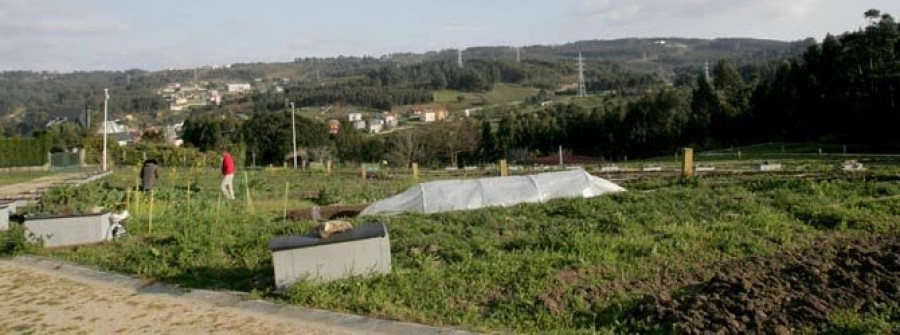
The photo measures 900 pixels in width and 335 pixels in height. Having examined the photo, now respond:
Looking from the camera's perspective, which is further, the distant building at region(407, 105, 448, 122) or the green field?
the green field

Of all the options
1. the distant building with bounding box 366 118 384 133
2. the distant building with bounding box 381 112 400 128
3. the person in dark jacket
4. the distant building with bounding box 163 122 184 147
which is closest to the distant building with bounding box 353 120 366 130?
the distant building with bounding box 366 118 384 133

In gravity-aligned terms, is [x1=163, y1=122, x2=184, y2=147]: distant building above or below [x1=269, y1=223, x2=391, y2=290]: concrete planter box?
above

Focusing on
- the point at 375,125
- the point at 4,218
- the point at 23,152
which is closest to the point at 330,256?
the point at 4,218

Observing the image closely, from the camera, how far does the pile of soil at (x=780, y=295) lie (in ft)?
18.7

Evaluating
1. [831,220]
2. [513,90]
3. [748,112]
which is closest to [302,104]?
[513,90]

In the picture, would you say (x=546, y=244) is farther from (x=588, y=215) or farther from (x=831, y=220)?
(x=831, y=220)

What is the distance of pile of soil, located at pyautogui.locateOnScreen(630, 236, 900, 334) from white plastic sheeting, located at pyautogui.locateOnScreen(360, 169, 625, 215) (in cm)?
693

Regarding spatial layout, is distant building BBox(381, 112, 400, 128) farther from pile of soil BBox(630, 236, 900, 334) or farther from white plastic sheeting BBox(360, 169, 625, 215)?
pile of soil BBox(630, 236, 900, 334)

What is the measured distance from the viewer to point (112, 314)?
7.19 m

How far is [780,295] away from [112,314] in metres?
5.98

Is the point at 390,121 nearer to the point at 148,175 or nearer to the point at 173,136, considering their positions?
the point at 173,136

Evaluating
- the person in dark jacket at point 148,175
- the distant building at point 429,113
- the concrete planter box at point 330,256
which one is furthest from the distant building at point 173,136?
the concrete planter box at point 330,256

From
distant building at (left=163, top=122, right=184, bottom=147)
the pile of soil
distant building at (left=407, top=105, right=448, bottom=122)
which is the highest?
distant building at (left=407, top=105, right=448, bottom=122)

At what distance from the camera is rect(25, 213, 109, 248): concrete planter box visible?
11.4m
